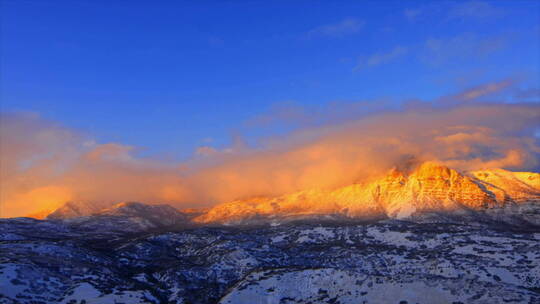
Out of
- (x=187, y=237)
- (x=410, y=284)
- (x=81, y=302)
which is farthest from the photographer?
(x=187, y=237)

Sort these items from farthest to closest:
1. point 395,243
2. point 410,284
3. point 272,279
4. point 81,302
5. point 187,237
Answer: point 187,237
point 395,243
point 272,279
point 410,284
point 81,302

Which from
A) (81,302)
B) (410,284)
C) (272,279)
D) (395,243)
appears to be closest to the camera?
(81,302)

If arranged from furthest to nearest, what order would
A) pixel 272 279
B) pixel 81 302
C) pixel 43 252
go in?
pixel 43 252, pixel 272 279, pixel 81 302

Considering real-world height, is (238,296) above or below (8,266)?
below

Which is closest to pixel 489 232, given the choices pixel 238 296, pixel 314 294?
pixel 314 294

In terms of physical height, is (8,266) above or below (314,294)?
above

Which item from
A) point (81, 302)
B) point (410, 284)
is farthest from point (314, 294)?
point (81, 302)

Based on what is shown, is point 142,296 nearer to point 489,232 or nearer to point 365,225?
point 365,225

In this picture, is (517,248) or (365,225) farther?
(365,225)

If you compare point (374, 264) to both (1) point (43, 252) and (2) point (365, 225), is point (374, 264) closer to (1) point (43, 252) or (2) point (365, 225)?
(2) point (365, 225)
